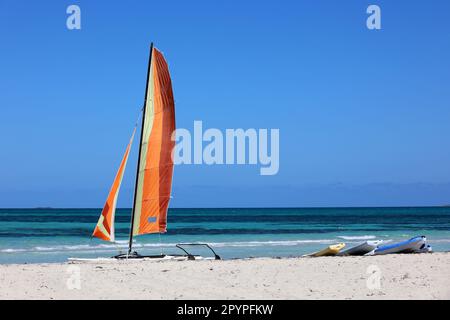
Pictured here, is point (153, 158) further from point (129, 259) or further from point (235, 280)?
point (235, 280)

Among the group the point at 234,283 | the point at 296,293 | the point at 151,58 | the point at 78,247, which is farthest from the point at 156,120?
the point at 78,247

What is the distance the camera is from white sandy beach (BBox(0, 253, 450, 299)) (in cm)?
1123

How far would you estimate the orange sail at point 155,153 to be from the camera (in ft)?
57.3

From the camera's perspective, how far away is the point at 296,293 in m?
11.4

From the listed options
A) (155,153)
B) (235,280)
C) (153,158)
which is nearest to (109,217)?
(153,158)

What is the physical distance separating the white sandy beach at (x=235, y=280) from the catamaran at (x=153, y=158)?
201cm

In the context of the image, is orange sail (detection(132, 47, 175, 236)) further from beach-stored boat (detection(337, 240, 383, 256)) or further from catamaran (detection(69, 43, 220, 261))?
beach-stored boat (detection(337, 240, 383, 256))

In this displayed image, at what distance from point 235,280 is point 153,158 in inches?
219

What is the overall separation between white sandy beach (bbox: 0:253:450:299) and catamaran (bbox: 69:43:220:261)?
79.3 inches

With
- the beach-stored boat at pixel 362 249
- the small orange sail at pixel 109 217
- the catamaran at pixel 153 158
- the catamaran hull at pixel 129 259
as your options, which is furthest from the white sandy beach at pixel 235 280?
the beach-stored boat at pixel 362 249

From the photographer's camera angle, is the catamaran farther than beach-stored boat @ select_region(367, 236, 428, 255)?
No

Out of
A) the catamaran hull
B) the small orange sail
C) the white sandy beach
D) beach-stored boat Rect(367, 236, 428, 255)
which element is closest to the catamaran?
the small orange sail
